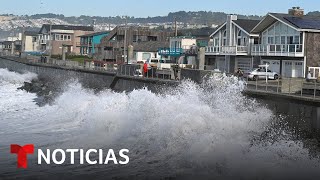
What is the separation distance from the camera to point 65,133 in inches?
922

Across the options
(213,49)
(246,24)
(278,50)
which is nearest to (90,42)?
(213,49)

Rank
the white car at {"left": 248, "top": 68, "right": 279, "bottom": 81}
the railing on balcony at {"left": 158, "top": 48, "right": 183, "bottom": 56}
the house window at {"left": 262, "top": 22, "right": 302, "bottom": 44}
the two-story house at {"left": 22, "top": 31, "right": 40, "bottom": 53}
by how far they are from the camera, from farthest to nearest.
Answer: the two-story house at {"left": 22, "top": 31, "right": 40, "bottom": 53}
the railing on balcony at {"left": 158, "top": 48, "right": 183, "bottom": 56}
the house window at {"left": 262, "top": 22, "right": 302, "bottom": 44}
the white car at {"left": 248, "top": 68, "right": 279, "bottom": 81}

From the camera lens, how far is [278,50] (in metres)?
43.5

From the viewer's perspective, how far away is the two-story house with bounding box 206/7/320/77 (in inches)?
1647

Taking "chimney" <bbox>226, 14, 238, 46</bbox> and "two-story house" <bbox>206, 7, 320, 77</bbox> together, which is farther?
"chimney" <bbox>226, 14, 238, 46</bbox>

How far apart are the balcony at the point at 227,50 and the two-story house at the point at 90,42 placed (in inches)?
1869

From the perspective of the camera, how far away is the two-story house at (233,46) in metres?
49.2

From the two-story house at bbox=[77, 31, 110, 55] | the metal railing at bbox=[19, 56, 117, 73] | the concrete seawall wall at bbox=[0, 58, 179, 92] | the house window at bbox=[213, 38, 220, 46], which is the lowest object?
the concrete seawall wall at bbox=[0, 58, 179, 92]

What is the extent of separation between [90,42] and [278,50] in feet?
214

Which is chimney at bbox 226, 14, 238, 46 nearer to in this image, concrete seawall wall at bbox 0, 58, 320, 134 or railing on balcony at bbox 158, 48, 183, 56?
railing on balcony at bbox 158, 48, 183, 56

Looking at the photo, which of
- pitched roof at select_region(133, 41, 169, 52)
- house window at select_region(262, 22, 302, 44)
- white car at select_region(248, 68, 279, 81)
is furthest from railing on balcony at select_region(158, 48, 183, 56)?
white car at select_region(248, 68, 279, 81)

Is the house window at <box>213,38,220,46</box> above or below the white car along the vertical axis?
above

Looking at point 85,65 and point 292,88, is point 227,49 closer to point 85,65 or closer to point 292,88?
point 85,65

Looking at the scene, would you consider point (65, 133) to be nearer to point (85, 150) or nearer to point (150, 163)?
point (85, 150)
